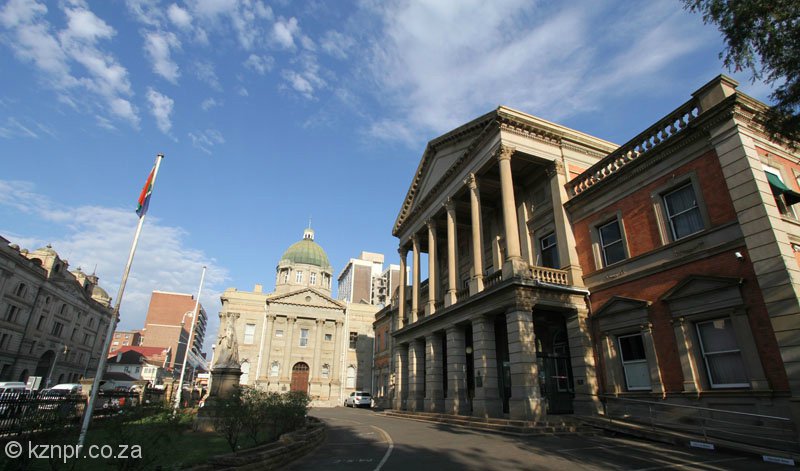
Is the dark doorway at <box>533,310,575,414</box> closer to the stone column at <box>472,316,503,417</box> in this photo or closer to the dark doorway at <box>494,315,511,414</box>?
the dark doorway at <box>494,315,511,414</box>

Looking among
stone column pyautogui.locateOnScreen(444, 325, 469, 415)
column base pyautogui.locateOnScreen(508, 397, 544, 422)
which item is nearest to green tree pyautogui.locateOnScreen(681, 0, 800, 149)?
column base pyautogui.locateOnScreen(508, 397, 544, 422)

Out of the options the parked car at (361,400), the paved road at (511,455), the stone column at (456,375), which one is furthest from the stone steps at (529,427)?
the parked car at (361,400)

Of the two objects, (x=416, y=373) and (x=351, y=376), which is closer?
(x=416, y=373)

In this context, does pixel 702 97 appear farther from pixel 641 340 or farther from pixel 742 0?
pixel 641 340

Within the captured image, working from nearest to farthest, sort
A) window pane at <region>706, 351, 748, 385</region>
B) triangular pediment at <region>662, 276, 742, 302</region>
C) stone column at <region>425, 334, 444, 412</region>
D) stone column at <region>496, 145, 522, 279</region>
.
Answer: window pane at <region>706, 351, 748, 385</region>, triangular pediment at <region>662, 276, 742, 302</region>, stone column at <region>496, 145, 522, 279</region>, stone column at <region>425, 334, 444, 412</region>

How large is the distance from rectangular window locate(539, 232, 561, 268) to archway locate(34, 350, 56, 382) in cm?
6600

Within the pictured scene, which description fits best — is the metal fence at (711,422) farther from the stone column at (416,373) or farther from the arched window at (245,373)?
the arched window at (245,373)

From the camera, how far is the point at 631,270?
1569cm

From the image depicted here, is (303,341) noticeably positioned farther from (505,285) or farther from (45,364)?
(505,285)

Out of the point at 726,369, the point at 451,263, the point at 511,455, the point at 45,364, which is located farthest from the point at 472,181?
the point at 45,364

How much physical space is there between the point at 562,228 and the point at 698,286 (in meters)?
6.75

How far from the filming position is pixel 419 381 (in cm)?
→ 2652

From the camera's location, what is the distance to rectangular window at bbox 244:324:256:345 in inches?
2133

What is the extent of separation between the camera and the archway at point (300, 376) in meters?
54.4
